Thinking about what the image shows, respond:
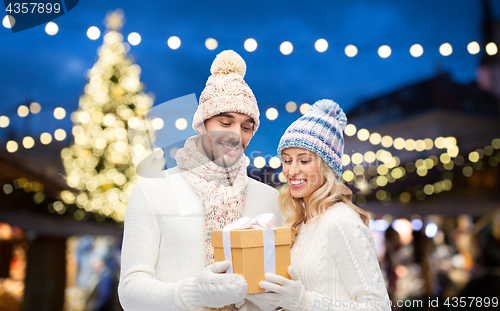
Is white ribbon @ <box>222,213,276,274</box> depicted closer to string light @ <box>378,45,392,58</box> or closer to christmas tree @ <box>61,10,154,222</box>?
string light @ <box>378,45,392,58</box>

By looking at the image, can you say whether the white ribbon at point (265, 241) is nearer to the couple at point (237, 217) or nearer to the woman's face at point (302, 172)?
the couple at point (237, 217)

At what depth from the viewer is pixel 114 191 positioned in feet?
13.1

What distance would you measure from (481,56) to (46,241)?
213 inches

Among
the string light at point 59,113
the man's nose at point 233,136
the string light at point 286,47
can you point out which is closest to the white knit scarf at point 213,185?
the man's nose at point 233,136

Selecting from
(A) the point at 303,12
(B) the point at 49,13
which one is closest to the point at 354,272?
(A) the point at 303,12

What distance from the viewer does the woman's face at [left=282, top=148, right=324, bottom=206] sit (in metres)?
1.65

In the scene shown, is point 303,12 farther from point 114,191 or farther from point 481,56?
point 114,191

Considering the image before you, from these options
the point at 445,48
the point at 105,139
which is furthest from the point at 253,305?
the point at 105,139

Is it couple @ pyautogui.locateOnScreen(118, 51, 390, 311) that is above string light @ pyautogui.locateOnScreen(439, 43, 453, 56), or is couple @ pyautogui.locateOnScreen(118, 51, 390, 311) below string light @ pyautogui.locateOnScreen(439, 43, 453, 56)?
below

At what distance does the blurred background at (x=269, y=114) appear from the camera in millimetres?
3238

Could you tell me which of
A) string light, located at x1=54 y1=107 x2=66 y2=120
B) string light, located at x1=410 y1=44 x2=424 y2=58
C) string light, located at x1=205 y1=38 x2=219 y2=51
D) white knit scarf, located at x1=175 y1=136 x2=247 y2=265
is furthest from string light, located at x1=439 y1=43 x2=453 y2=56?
string light, located at x1=54 y1=107 x2=66 y2=120

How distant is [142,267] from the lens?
1.42 m

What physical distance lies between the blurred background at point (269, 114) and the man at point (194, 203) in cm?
97

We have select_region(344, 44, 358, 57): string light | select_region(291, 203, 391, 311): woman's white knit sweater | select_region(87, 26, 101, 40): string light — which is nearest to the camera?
select_region(291, 203, 391, 311): woman's white knit sweater
